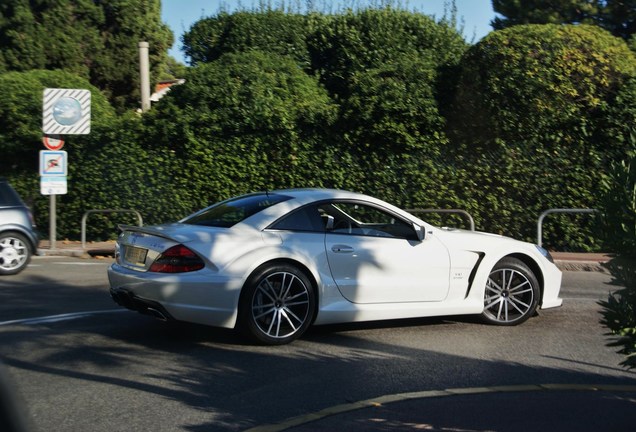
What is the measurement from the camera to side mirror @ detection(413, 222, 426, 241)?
315 inches

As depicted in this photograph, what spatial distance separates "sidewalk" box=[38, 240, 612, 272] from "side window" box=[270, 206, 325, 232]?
23.5ft

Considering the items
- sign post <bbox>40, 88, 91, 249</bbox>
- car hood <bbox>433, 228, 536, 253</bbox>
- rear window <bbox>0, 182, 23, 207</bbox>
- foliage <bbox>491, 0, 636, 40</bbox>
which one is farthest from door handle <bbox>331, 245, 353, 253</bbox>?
foliage <bbox>491, 0, 636, 40</bbox>

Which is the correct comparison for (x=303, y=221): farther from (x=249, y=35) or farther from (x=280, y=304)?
(x=249, y=35)

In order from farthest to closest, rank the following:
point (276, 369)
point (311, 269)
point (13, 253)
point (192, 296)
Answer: point (13, 253)
point (311, 269)
point (192, 296)
point (276, 369)

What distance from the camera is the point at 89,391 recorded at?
5949 millimetres

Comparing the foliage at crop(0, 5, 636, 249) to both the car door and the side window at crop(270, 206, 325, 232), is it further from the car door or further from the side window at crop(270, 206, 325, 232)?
the side window at crop(270, 206, 325, 232)

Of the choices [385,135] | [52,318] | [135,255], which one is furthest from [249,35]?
[135,255]

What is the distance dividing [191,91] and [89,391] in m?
13.0

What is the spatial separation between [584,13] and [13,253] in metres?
25.9

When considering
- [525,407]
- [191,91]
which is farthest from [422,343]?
[191,91]

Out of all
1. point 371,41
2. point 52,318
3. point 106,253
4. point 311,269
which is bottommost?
point 52,318

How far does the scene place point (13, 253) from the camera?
1247 cm

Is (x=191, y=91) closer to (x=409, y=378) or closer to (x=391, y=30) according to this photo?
(x=391, y=30)

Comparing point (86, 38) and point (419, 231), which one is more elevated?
point (86, 38)
